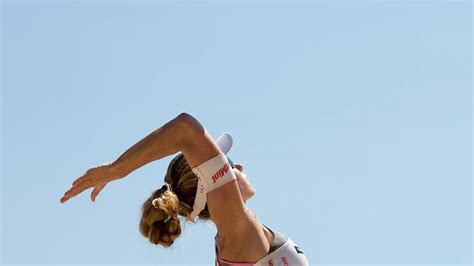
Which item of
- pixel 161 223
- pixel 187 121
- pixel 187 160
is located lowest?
pixel 161 223

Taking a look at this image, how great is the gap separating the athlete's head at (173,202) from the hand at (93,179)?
964 millimetres

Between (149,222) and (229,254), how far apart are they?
704mm

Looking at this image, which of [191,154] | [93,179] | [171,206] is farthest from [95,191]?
[171,206]

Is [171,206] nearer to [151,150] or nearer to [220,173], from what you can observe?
[220,173]

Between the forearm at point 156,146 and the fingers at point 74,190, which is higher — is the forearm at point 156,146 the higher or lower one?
the higher one

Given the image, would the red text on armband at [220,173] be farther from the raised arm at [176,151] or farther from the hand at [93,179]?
the hand at [93,179]

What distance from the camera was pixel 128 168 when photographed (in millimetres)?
7520

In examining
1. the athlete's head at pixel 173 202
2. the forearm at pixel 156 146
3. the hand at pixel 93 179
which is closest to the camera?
the hand at pixel 93 179

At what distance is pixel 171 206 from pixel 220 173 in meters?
0.62

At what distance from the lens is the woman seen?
7.56 meters

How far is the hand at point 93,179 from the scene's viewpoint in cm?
737

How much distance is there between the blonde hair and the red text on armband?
573mm

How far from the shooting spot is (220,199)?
317 inches

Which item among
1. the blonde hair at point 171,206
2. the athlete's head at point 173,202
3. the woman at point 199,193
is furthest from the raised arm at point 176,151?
the blonde hair at point 171,206
